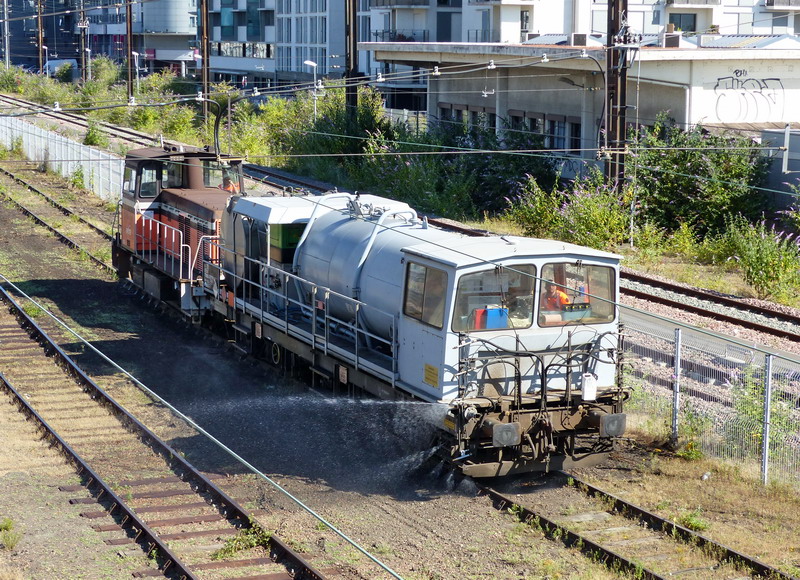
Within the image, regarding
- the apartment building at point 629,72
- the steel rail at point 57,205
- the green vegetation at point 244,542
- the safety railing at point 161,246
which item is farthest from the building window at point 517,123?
the green vegetation at point 244,542

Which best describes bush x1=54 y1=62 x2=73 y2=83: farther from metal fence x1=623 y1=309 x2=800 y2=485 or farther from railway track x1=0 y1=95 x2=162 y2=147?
metal fence x1=623 y1=309 x2=800 y2=485

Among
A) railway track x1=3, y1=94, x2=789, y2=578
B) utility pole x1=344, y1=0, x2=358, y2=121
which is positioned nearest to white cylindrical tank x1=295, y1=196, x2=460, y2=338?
railway track x1=3, y1=94, x2=789, y2=578

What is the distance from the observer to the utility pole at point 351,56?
40531mm

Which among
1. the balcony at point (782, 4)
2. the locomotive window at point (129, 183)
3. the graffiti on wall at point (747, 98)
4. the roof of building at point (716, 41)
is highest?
the balcony at point (782, 4)

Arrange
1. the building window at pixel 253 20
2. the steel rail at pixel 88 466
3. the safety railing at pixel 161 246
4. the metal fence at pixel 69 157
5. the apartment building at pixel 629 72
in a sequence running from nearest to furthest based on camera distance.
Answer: the steel rail at pixel 88 466, the safety railing at pixel 161 246, the apartment building at pixel 629 72, the metal fence at pixel 69 157, the building window at pixel 253 20

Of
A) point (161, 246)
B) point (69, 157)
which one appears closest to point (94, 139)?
point (69, 157)

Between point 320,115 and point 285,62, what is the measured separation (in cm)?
4029

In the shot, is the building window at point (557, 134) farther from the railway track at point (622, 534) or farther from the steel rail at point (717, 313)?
the railway track at point (622, 534)

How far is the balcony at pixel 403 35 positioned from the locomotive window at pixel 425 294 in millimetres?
55527

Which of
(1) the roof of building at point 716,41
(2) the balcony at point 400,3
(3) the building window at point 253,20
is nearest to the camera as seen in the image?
(1) the roof of building at point 716,41

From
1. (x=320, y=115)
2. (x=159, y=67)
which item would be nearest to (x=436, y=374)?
(x=320, y=115)

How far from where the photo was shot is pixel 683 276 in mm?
25344

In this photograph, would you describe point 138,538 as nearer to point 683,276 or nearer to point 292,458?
point 292,458

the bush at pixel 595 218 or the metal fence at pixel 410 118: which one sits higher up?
the metal fence at pixel 410 118
